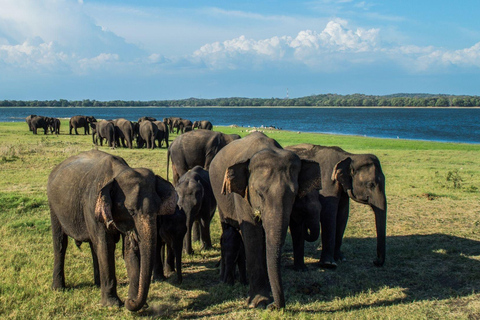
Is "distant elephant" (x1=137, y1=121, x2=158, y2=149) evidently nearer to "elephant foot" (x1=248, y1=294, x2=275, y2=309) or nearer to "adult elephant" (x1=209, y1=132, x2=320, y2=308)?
"adult elephant" (x1=209, y1=132, x2=320, y2=308)

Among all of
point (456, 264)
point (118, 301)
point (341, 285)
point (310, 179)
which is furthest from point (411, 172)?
point (118, 301)

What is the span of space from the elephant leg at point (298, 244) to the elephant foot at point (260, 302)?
170cm

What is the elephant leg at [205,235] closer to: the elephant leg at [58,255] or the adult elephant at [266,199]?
the adult elephant at [266,199]

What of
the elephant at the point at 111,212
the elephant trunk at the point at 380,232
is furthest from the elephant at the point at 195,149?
the elephant at the point at 111,212

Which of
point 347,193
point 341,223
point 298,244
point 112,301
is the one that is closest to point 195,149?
point 341,223

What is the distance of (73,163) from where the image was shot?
303 inches

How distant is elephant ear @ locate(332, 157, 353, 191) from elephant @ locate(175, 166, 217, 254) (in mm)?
2578

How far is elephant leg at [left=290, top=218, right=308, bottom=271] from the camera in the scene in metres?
8.27

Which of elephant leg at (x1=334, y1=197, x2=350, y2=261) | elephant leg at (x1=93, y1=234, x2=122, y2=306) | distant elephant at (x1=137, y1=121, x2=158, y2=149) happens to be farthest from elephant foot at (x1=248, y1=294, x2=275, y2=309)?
distant elephant at (x1=137, y1=121, x2=158, y2=149)

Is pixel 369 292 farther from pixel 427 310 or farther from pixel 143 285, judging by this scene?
pixel 143 285

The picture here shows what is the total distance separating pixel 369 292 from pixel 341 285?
539 mm

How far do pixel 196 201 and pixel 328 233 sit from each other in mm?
2535

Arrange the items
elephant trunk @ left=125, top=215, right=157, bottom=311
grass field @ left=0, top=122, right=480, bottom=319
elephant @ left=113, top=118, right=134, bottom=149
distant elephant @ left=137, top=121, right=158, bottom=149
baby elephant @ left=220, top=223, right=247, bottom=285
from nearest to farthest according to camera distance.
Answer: elephant trunk @ left=125, top=215, right=157, bottom=311 < grass field @ left=0, top=122, right=480, bottom=319 < baby elephant @ left=220, top=223, right=247, bottom=285 < distant elephant @ left=137, top=121, right=158, bottom=149 < elephant @ left=113, top=118, right=134, bottom=149

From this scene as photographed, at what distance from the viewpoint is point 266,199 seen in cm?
613
